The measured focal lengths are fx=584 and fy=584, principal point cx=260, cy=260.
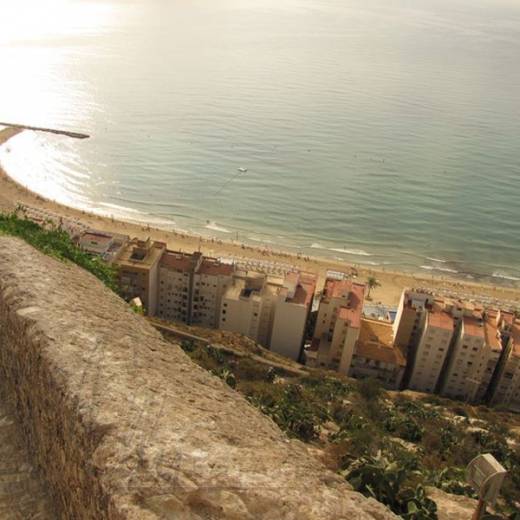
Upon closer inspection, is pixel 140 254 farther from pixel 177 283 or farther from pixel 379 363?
pixel 379 363

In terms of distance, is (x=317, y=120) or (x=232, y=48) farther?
(x=232, y=48)

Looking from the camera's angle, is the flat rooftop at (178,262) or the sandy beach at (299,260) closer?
the flat rooftop at (178,262)

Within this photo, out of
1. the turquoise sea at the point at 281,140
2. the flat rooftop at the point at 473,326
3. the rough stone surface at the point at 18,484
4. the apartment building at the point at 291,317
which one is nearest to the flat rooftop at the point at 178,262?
the apartment building at the point at 291,317

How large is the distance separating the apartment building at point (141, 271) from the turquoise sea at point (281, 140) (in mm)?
12703

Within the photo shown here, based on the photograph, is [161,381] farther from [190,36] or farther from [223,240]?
[190,36]

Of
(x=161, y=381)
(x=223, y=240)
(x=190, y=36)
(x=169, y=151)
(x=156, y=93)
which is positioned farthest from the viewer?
(x=190, y=36)

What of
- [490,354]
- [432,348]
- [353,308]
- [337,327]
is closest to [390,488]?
[337,327]

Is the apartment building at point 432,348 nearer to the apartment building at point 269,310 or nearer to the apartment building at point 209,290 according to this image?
the apartment building at point 269,310

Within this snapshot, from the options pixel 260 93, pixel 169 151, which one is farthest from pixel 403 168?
pixel 260 93

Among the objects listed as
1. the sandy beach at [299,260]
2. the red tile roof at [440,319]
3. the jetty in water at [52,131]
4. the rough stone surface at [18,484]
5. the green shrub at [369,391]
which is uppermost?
the jetty in water at [52,131]

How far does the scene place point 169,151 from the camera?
55188 millimetres

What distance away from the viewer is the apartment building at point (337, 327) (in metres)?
27.8

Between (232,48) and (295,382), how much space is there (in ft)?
296

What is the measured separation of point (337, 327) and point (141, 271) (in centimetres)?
978
